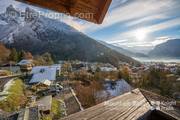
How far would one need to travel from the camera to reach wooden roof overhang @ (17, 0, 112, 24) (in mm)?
935

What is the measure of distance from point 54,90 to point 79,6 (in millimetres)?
21260

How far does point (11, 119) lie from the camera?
10.2 metres

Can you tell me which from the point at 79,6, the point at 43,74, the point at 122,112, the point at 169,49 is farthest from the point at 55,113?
the point at 169,49

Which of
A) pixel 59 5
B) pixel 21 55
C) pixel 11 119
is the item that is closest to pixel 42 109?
pixel 11 119

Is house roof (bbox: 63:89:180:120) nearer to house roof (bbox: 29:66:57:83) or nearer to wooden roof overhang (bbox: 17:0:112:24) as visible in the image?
wooden roof overhang (bbox: 17:0:112:24)

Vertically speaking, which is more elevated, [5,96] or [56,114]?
[5,96]

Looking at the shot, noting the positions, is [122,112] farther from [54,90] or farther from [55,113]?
[54,90]

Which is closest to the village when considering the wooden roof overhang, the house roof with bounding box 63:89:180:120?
the house roof with bounding box 63:89:180:120

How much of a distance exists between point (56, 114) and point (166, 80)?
66.3 feet

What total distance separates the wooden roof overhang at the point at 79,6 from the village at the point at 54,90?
1009 cm

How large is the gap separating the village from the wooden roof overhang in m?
10.1

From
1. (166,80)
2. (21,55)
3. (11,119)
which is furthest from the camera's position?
(21,55)

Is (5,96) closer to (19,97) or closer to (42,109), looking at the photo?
(19,97)

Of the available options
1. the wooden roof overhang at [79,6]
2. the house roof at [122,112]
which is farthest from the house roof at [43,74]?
the wooden roof overhang at [79,6]
